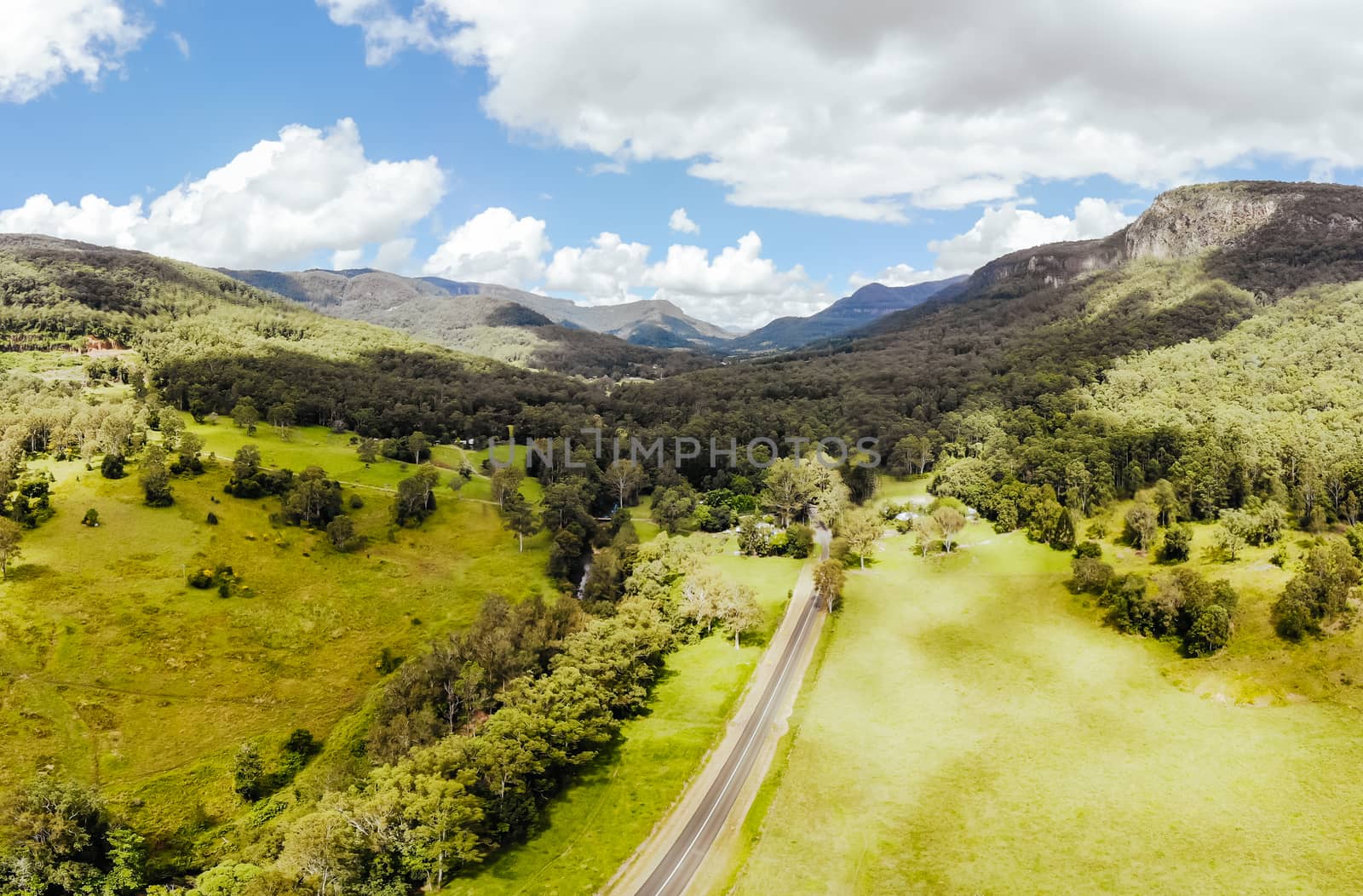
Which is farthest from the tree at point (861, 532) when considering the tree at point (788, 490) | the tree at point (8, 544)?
the tree at point (8, 544)

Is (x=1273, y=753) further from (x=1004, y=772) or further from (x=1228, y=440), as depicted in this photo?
(x=1228, y=440)

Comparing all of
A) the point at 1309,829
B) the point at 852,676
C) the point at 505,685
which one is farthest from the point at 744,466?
the point at 1309,829

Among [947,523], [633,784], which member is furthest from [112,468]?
[947,523]

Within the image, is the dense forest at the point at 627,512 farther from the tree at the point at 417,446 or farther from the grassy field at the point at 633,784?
the grassy field at the point at 633,784

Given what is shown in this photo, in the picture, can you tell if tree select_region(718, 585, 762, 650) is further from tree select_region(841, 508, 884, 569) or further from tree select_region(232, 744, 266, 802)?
tree select_region(232, 744, 266, 802)

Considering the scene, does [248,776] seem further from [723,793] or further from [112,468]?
[112,468]

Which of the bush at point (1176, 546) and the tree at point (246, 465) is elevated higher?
the tree at point (246, 465)
